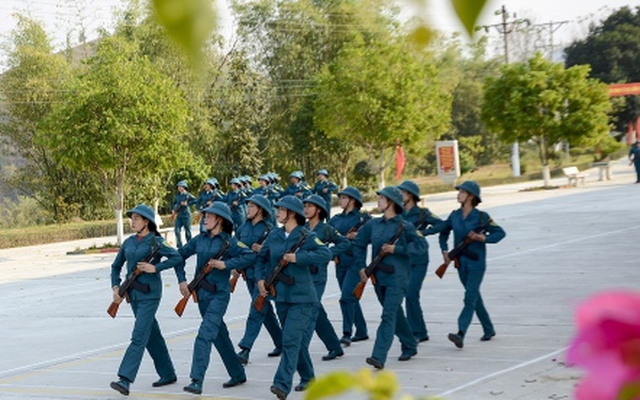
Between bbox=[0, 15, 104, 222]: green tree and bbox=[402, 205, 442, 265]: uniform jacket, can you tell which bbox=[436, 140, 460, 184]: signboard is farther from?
bbox=[402, 205, 442, 265]: uniform jacket

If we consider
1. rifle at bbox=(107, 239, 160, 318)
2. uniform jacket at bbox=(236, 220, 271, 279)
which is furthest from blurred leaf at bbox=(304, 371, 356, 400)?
uniform jacket at bbox=(236, 220, 271, 279)

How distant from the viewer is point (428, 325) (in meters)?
12.8

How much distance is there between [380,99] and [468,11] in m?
37.7

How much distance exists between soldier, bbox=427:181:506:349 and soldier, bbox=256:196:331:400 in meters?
1.95

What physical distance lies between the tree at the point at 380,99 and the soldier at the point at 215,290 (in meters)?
27.4

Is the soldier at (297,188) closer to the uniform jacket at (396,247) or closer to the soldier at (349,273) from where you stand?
the soldier at (349,273)

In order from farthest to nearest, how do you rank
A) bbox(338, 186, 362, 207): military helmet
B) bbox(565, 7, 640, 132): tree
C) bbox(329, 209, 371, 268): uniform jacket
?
bbox(565, 7, 640, 132): tree, bbox(329, 209, 371, 268): uniform jacket, bbox(338, 186, 362, 207): military helmet

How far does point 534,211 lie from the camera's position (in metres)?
31.3

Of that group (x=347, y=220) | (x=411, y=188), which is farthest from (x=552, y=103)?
(x=411, y=188)

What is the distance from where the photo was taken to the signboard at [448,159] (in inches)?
1650

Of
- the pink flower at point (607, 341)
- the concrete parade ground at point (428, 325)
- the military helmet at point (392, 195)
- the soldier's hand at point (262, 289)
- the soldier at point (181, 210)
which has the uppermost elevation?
the pink flower at point (607, 341)

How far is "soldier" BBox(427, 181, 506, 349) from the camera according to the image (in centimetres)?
1094

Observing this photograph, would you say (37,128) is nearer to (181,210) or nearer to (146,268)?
(181,210)

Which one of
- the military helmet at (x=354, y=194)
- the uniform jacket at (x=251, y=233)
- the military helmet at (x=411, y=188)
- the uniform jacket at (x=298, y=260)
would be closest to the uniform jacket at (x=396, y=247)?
the uniform jacket at (x=298, y=260)
